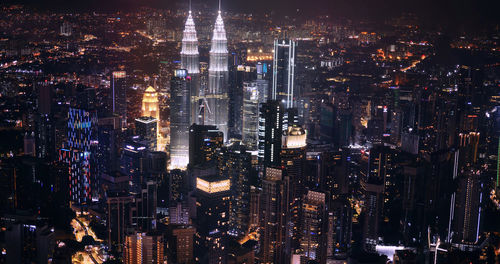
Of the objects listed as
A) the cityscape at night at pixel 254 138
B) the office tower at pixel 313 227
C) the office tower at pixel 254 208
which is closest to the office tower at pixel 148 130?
the cityscape at night at pixel 254 138

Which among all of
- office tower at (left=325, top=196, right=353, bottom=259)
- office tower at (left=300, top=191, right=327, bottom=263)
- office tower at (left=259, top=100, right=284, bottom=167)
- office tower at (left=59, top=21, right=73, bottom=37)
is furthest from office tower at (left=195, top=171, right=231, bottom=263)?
office tower at (left=59, top=21, right=73, bottom=37)

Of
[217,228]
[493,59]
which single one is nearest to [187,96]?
[217,228]

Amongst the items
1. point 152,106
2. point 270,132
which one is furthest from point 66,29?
point 270,132

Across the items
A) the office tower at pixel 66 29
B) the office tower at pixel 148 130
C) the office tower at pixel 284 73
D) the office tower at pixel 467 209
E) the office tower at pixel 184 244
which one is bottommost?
the office tower at pixel 184 244

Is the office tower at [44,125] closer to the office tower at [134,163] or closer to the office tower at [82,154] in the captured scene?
the office tower at [82,154]

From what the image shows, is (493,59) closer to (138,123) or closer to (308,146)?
(308,146)

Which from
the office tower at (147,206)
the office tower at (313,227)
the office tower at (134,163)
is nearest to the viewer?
the office tower at (313,227)
